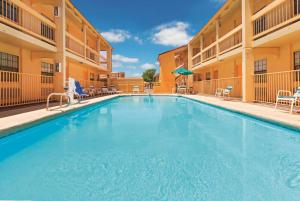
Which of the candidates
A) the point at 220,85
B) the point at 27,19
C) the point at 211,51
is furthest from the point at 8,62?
the point at 211,51

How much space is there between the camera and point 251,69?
10.3 metres

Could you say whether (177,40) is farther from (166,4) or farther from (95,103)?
(95,103)

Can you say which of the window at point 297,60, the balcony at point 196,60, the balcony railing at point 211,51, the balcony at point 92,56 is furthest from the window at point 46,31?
the window at point 297,60

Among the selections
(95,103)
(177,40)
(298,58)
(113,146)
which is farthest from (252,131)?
(177,40)

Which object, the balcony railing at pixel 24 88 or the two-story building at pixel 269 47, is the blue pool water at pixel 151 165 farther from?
the balcony railing at pixel 24 88

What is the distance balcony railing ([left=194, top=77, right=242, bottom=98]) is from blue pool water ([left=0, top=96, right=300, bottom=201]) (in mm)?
9472

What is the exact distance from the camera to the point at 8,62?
10.3 metres

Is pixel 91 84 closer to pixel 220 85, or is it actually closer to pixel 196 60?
pixel 196 60

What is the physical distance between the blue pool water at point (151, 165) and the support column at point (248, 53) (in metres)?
5.55

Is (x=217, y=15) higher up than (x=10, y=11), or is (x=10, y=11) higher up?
(x=217, y=15)

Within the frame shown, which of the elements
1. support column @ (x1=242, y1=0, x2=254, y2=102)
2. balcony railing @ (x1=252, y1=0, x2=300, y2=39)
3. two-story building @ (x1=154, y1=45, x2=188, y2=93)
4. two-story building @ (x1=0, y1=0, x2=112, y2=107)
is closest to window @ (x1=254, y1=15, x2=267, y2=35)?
balcony railing @ (x1=252, y1=0, x2=300, y2=39)

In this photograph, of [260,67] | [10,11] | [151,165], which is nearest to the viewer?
[151,165]

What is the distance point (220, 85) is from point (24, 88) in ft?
44.0

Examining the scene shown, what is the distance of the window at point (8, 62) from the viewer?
988 cm
